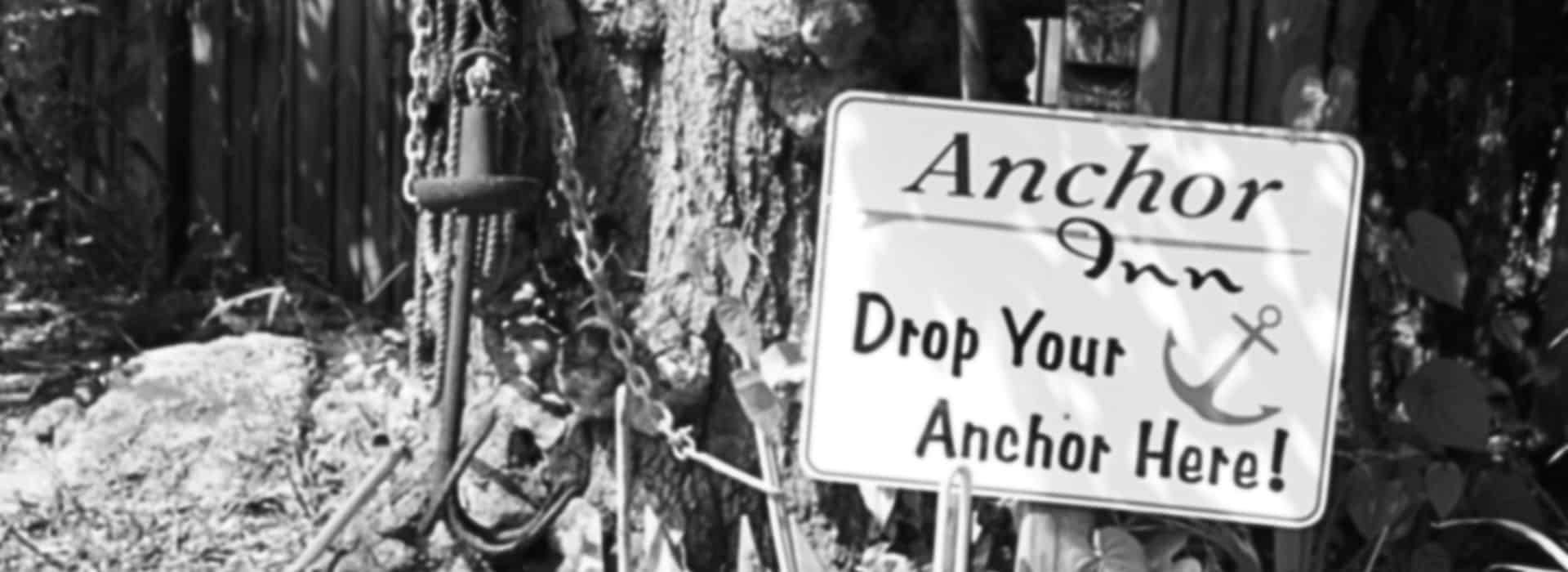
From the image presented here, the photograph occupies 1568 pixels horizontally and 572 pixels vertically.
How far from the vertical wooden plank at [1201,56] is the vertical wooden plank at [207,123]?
4100 millimetres

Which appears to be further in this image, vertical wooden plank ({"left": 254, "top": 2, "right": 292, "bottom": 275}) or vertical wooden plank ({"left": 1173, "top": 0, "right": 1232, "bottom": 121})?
vertical wooden plank ({"left": 254, "top": 2, "right": 292, "bottom": 275})

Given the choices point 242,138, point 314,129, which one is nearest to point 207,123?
point 242,138

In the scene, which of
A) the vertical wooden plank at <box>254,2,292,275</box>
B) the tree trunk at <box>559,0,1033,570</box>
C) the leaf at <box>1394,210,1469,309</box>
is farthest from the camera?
the vertical wooden plank at <box>254,2,292,275</box>

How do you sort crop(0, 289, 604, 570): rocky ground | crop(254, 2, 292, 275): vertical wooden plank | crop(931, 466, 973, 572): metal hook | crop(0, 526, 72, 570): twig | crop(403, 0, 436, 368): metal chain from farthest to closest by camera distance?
crop(254, 2, 292, 275): vertical wooden plank, crop(0, 526, 72, 570): twig, crop(0, 289, 604, 570): rocky ground, crop(403, 0, 436, 368): metal chain, crop(931, 466, 973, 572): metal hook

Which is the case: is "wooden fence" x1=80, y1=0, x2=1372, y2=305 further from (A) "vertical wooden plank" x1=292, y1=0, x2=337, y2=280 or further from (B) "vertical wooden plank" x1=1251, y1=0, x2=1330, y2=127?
(B) "vertical wooden plank" x1=1251, y1=0, x2=1330, y2=127

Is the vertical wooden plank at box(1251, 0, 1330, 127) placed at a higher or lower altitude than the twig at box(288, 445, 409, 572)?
higher

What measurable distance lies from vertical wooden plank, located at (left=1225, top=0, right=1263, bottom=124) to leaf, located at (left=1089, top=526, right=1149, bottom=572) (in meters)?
0.55

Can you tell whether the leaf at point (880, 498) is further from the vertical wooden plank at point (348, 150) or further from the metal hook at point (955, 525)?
the vertical wooden plank at point (348, 150)

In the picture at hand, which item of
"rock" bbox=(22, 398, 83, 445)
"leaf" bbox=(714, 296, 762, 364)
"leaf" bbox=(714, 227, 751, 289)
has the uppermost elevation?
"leaf" bbox=(714, 227, 751, 289)

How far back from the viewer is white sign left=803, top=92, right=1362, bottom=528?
265 centimetres

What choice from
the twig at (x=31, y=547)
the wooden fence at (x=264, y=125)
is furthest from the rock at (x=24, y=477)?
the wooden fence at (x=264, y=125)

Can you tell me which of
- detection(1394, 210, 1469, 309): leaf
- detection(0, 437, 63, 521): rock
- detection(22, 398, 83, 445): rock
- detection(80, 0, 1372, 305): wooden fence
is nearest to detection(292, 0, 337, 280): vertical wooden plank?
detection(80, 0, 1372, 305): wooden fence

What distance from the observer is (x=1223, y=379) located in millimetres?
2662

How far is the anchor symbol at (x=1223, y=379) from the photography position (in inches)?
105
